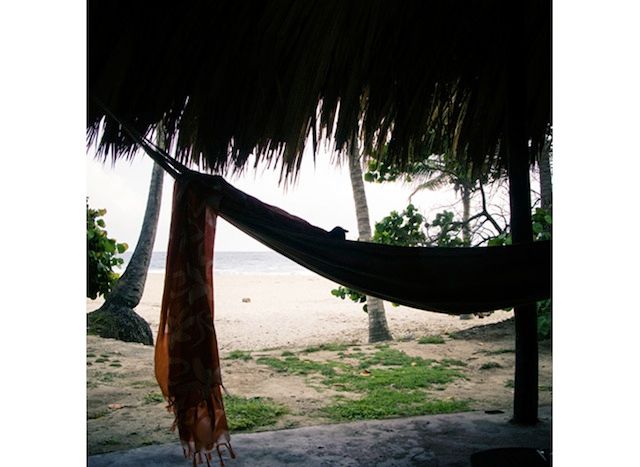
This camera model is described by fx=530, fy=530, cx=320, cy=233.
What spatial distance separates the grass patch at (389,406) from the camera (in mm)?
3020

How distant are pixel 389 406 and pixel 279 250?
6.85 feet

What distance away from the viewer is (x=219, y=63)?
60.8 inches

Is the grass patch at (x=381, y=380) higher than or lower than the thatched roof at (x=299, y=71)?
lower

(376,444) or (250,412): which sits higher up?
(376,444)

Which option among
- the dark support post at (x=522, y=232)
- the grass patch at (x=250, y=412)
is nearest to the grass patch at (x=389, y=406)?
the grass patch at (x=250, y=412)

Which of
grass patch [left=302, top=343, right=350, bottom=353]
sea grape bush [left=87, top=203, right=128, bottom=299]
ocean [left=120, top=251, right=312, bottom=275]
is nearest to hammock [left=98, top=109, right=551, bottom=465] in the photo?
sea grape bush [left=87, top=203, right=128, bottom=299]

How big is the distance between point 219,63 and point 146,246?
4.41 metres

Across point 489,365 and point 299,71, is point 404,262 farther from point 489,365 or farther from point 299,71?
point 489,365

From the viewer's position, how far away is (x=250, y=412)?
2.95 metres

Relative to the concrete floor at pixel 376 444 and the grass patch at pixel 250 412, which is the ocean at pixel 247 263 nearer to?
the grass patch at pixel 250 412

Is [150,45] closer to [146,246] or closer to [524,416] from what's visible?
[524,416]

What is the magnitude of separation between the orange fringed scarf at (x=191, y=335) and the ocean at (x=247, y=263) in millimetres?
15707

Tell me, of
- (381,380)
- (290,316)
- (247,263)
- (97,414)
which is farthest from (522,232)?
(247,263)
